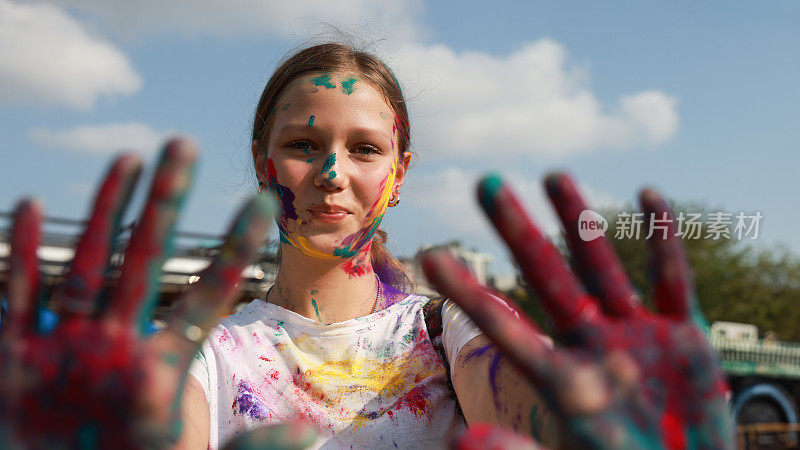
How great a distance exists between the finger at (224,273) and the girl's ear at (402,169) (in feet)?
4.58

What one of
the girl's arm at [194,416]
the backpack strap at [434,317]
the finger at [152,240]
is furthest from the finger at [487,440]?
the backpack strap at [434,317]

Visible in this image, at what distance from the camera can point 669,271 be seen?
3.67ft

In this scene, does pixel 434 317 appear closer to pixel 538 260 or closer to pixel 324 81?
pixel 324 81

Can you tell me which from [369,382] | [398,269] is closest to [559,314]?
[369,382]

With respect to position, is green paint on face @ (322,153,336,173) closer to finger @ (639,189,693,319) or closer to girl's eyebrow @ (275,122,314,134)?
girl's eyebrow @ (275,122,314,134)

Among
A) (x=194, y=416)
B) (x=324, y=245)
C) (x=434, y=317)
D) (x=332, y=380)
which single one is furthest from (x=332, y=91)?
(x=194, y=416)

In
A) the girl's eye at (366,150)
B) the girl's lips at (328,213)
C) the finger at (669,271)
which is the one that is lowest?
Result: the finger at (669,271)

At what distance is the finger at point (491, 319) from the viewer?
38.7 inches

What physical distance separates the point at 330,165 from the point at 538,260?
3.94ft

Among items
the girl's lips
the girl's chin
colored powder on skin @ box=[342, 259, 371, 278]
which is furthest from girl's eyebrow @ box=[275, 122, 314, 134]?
colored powder on skin @ box=[342, 259, 371, 278]

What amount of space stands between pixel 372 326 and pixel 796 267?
38461 mm

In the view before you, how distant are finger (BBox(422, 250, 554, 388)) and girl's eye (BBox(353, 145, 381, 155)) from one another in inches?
48.4

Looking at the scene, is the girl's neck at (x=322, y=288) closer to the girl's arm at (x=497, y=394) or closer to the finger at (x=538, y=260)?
the girl's arm at (x=497, y=394)

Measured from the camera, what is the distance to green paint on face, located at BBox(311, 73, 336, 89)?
7.50 feet
